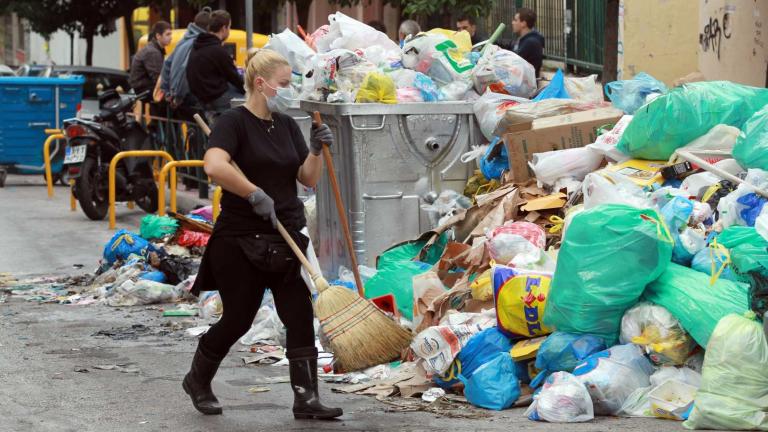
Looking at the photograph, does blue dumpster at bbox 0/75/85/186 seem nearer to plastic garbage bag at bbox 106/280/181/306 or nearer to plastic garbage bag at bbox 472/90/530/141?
plastic garbage bag at bbox 106/280/181/306

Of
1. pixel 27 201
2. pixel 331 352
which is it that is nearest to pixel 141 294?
pixel 331 352

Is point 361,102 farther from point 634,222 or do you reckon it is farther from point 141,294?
point 634,222

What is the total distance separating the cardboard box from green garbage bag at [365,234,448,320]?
0.64m

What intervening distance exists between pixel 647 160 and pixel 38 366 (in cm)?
347

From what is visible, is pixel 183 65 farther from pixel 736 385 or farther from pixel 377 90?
pixel 736 385

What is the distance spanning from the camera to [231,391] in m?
6.45

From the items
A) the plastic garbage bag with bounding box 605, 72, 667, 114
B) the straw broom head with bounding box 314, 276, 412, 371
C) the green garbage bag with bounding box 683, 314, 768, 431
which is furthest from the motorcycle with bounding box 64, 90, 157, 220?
the green garbage bag with bounding box 683, 314, 768, 431

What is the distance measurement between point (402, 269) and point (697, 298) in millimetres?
2363

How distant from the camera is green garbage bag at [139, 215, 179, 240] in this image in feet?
33.4

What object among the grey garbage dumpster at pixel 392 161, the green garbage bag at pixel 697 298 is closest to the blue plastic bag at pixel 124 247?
the grey garbage dumpster at pixel 392 161

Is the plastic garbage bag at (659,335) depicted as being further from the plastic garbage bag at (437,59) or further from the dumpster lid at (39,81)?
the dumpster lid at (39,81)

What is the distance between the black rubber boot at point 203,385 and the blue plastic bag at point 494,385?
113cm

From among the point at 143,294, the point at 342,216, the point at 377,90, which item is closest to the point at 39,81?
the point at 143,294

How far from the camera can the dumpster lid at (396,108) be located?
8.49 metres
